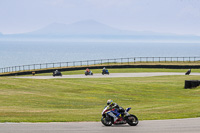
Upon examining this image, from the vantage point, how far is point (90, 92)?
35.4 m

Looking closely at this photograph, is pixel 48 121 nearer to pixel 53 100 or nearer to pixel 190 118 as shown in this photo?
pixel 190 118

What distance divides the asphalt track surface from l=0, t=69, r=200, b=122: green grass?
4.27ft

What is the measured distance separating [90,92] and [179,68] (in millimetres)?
40036

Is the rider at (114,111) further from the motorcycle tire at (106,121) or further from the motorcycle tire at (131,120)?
the motorcycle tire at (131,120)

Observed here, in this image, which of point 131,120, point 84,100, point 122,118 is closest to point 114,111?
point 122,118

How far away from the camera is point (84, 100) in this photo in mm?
29688

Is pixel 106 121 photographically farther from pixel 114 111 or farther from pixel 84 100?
pixel 84 100

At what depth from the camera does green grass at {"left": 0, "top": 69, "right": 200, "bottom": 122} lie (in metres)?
20.3

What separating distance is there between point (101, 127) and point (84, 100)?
43.1ft

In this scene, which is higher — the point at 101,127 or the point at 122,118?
the point at 122,118

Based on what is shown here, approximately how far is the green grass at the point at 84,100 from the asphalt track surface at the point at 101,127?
130cm

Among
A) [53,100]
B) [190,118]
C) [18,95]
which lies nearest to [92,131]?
[190,118]

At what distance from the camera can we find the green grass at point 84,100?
2034 cm

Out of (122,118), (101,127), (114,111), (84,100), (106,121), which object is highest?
(114,111)
